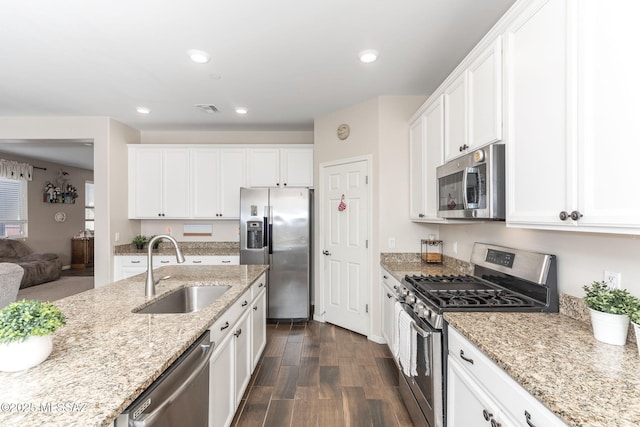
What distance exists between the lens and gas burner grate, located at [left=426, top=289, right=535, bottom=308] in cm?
164

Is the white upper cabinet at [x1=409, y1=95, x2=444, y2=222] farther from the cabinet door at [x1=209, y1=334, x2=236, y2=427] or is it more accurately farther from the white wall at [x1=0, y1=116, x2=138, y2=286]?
the white wall at [x1=0, y1=116, x2=138, y2=286]

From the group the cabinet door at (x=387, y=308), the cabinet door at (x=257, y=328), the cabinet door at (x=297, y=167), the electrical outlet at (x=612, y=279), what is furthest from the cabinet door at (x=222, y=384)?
the cabinet door at (x=297, y=167)

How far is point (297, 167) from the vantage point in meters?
4.38

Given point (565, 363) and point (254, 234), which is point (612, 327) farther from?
point (254, 234)

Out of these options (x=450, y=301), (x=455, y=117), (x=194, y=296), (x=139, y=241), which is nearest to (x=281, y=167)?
(x=139, y=241)

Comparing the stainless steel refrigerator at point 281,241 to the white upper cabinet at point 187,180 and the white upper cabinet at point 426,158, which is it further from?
the white upper cabinet at point 426,158

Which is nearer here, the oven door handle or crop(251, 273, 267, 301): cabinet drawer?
the oven door handle

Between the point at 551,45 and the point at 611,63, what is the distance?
32 centimetres

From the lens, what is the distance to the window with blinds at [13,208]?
633 centimetres

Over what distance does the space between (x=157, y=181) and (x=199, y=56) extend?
2.53 m

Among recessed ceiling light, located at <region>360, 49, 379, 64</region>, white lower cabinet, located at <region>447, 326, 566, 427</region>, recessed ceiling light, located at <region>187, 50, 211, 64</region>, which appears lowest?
white lower cabinet, located at <region>447, 326, 566, 427</region>

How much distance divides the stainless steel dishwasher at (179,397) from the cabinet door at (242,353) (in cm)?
56

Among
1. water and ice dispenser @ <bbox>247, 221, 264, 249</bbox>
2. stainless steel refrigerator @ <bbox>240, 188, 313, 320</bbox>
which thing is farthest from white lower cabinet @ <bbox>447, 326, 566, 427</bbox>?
water and ice dispenser @ <bbox>247, 221, 264, 249</bbox>

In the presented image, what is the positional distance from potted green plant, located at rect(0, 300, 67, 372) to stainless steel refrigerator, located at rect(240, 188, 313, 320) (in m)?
2.98
